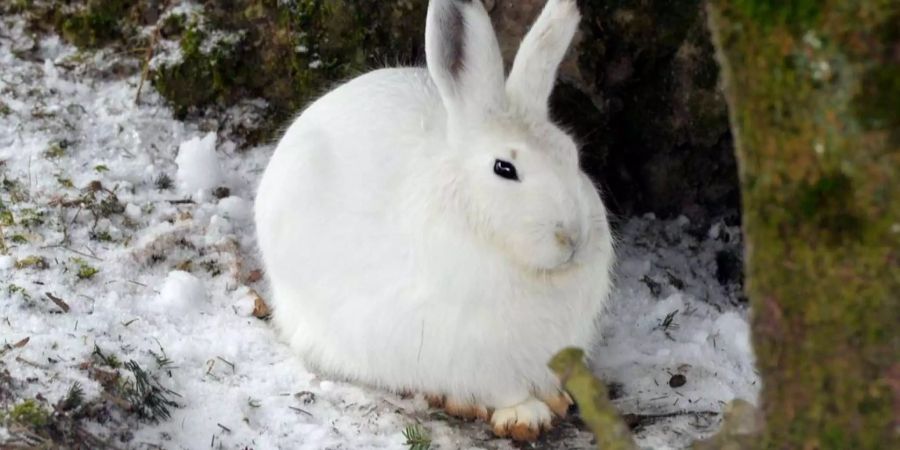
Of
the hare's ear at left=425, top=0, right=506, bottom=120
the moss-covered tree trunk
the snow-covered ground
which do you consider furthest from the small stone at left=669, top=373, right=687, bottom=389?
the moss-covered tree trunk

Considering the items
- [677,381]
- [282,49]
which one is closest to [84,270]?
[282,49]

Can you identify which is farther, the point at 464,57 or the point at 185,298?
the point at 185,298

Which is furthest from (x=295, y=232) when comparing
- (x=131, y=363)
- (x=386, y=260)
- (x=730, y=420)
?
(x=730, y=420)

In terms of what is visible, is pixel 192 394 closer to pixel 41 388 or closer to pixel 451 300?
pixel 41 388

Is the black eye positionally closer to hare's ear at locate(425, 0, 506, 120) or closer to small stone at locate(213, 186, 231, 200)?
hare's ear at locate(425, 0, 506, 120)

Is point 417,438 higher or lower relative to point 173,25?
lower

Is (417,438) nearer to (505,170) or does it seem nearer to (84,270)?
(505,170)

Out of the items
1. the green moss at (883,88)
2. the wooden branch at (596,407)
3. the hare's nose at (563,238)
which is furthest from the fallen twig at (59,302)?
the green moss at (883,88)
